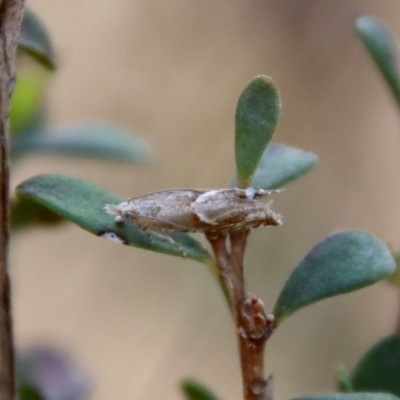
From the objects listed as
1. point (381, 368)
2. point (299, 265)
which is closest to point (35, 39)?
point (299, 265)

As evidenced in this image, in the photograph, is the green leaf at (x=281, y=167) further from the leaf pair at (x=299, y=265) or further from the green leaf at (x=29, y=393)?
the green leaf at (x=29, y=393)

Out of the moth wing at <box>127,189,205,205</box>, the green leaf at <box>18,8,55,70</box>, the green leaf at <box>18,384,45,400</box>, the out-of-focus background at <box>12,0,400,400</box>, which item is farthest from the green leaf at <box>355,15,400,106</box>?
the out-of-focus background at <box>12,0,400,400</box>

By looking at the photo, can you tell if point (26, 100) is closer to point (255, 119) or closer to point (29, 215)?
point (29, 215)

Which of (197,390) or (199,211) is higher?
(199,211)

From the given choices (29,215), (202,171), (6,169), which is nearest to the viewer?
(6,169)

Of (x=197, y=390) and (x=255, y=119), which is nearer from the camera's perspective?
(x=255, y=119)

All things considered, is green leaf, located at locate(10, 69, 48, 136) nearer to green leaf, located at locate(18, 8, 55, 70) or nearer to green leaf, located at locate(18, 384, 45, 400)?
green leaf, located at locate(18, 8, 55, 70)
